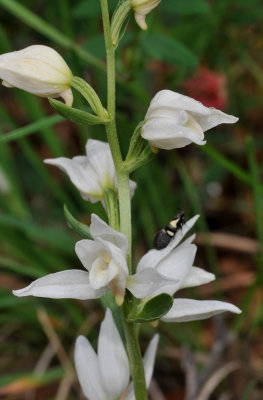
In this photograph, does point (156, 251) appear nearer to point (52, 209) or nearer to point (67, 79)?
point (67, 79)

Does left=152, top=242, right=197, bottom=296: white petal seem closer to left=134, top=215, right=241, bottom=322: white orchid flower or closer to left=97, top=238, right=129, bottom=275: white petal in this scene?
left=134, top=215, right=241, bottom=322: white orchid flower

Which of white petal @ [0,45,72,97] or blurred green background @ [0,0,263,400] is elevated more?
white petal @ [0,45,72,97]

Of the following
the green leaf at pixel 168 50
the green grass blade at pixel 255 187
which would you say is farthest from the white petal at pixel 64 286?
the green leaf at pixel 168 50

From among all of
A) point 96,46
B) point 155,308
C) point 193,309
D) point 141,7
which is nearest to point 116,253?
point 155,308

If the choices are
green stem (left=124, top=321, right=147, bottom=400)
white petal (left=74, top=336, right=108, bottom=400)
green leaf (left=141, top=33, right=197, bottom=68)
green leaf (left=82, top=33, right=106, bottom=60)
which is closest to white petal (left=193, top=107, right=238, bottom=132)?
green stem (left=124, top=321, right=147, bottom=400)

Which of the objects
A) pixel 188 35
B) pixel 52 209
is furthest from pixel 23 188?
pixel 188 35

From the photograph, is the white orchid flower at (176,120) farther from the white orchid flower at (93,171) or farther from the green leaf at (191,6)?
the green leaf at (191,6)
